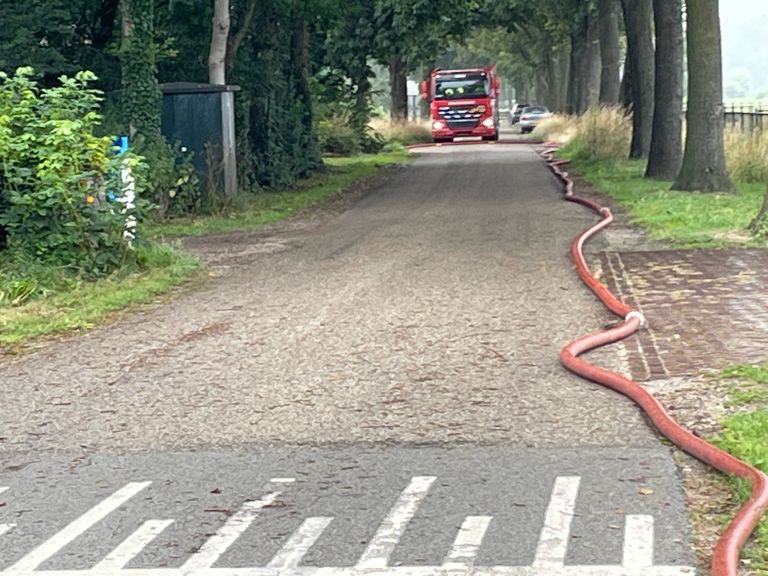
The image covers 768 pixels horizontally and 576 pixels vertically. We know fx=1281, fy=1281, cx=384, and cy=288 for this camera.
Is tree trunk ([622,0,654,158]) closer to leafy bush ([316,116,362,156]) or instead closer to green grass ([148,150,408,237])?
green grass ([148,150,408,237])

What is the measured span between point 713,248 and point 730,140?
12.2 meters

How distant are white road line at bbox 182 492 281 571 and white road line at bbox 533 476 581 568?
134cm

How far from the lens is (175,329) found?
11.1 meters

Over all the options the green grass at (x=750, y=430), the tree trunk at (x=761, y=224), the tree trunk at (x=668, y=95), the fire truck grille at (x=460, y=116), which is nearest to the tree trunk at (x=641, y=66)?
the tree trunk at (x=668, y=95)

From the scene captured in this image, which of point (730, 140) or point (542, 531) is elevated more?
point (730, 140)

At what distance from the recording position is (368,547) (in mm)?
5500

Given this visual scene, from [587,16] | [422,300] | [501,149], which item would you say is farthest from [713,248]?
[587,16]

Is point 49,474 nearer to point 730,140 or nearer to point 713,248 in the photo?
point 713,248

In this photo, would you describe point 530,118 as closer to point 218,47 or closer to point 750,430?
point 218,47

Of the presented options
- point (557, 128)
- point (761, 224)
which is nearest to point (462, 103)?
point (557, 128)

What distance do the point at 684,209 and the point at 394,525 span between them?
46.5 feet

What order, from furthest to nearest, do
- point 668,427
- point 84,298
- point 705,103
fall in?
point 705,103 → point 84,298 → point 668,427

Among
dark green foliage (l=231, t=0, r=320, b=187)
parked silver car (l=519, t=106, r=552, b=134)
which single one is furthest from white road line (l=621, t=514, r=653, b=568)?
parked silver car (l=519, t=106, r=552, b=134)

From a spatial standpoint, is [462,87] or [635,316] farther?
[462,87]
